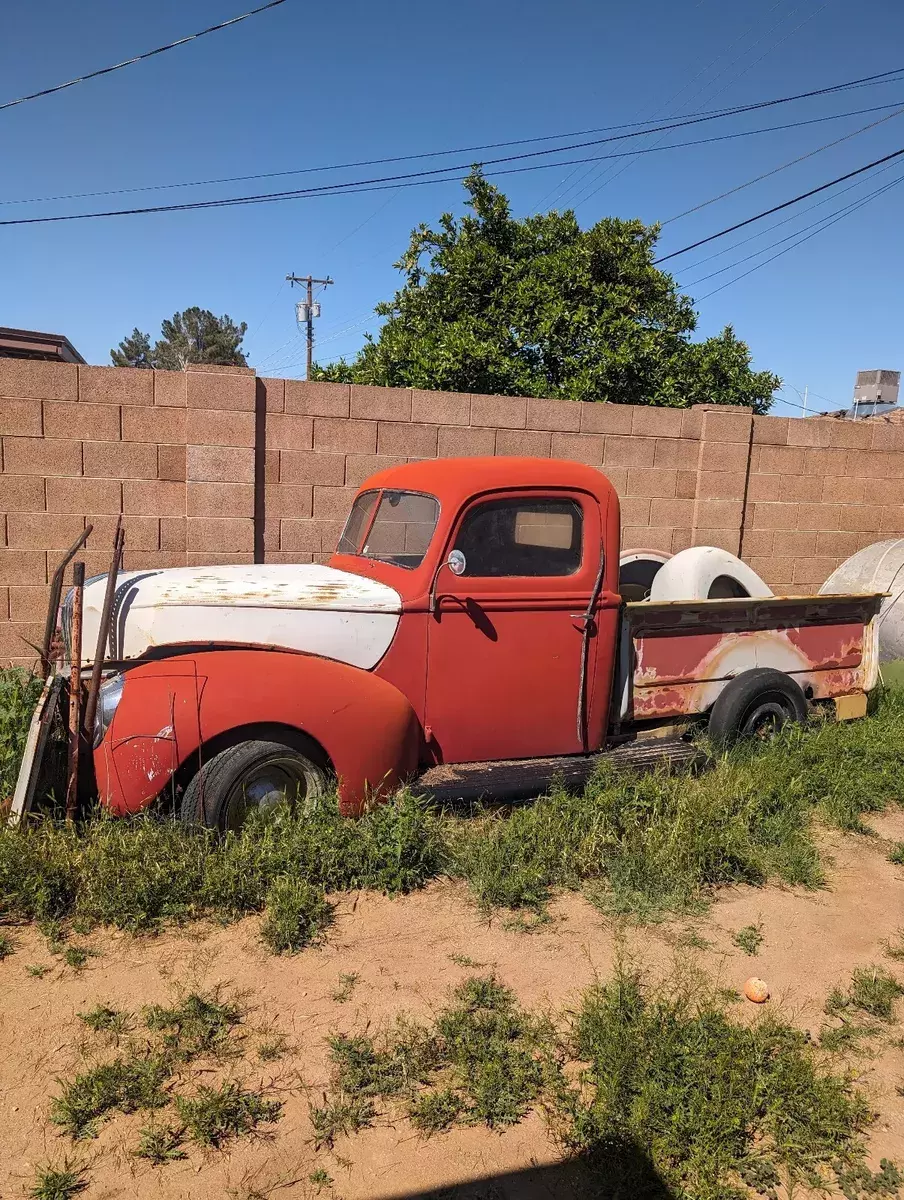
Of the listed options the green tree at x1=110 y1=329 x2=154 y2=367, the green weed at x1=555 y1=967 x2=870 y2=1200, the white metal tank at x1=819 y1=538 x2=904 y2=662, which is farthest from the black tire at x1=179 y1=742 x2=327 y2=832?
the green tree at x1=110 y1=329 x2=154 y2=367

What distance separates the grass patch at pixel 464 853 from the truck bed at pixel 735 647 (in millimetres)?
469

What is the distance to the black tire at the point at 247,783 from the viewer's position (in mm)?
3723

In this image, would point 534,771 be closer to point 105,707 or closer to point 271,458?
point 105,707

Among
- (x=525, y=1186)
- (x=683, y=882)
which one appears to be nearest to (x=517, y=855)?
(x=683, y=882)

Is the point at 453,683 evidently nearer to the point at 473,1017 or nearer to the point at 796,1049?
the point at 473,1017

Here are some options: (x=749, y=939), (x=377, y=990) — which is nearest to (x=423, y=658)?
(x=377, y=990)

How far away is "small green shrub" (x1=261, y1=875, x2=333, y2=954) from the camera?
334cm

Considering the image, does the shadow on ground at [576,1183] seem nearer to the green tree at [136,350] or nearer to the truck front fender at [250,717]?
the truck front fender at [250,717]

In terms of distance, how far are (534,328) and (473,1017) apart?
10076mm

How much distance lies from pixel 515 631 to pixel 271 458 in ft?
10.3

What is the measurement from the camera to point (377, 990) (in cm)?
312

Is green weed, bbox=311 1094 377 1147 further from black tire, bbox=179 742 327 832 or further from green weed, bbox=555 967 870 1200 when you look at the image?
black tire, bbox=179 742 327 832

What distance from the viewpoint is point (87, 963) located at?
319cm

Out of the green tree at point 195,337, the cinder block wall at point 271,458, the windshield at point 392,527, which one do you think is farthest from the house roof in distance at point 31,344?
the green tree at point 195,337
